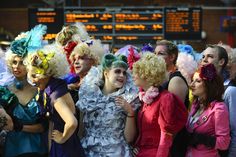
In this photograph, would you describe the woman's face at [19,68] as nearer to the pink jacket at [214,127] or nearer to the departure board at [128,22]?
the pink jacket at [214,127]

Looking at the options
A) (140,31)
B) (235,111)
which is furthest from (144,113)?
(140,31)

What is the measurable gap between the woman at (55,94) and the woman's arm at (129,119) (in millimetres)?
366

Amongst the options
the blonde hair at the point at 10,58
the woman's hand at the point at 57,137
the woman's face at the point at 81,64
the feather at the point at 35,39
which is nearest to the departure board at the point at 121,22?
Result: the woman's face at the point at 81,64

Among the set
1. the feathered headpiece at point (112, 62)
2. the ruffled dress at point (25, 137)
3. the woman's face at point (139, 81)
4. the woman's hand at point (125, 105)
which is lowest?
the ruffled dress at point (25, 137)

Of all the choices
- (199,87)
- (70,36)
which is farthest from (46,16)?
(199,87)

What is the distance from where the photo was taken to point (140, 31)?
10.0 metres

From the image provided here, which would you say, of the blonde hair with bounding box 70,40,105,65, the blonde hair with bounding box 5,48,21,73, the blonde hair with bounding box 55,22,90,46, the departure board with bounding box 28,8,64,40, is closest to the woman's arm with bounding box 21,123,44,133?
the blonde hair with bounding box 5,48,21,73

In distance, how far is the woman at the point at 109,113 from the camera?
3904 mm

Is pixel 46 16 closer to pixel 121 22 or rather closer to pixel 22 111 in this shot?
pixel 121 22

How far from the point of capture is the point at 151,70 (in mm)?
3834

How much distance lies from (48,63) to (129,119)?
738mm

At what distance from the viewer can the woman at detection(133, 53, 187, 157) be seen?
374 cm

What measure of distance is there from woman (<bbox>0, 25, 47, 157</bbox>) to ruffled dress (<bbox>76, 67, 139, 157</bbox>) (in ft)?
1.10

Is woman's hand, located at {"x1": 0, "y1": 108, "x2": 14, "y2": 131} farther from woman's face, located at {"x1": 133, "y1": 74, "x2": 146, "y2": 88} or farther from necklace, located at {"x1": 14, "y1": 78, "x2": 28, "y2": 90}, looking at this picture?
woman's face, located at {"x1": 133, "y1": 74, "x2": 146, "y2": 88}
